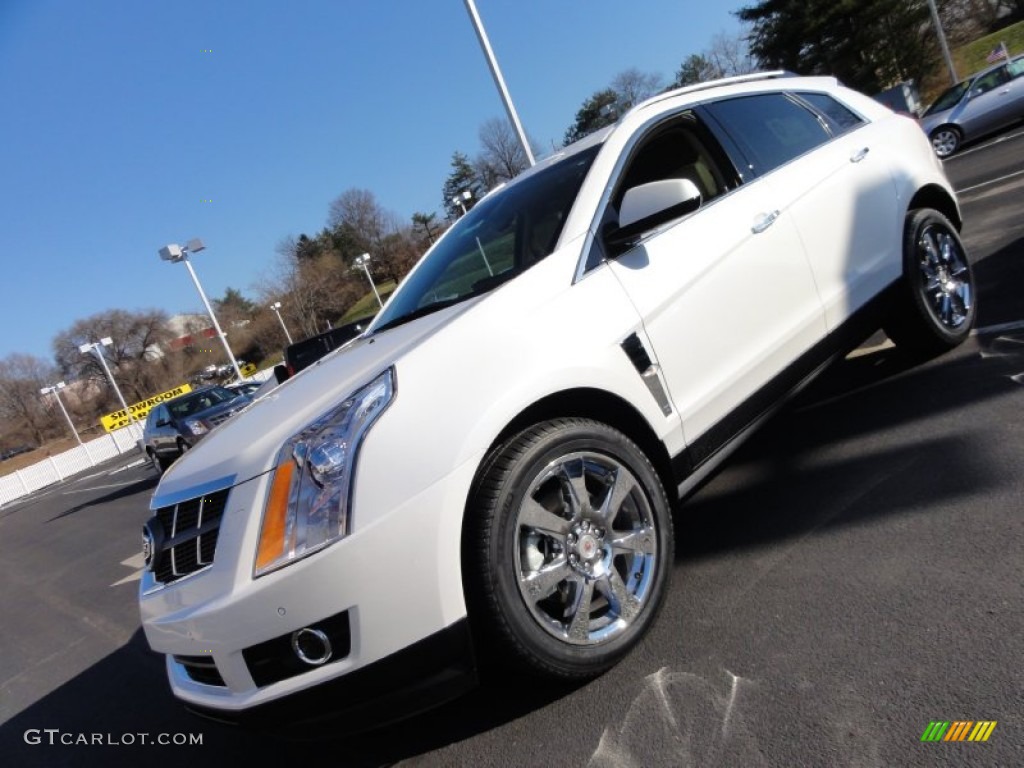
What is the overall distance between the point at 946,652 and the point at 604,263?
64.9 inches

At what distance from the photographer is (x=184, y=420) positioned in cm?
1245

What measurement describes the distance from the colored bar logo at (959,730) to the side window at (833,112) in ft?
10.3

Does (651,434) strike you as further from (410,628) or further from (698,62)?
(698,62)

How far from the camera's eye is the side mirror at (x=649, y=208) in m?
2.60

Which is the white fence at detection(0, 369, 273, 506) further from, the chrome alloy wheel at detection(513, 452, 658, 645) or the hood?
the chrome alloy wheel at detection(513, 452, 658, 645)

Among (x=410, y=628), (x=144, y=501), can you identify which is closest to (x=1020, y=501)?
(x=410, y=628)

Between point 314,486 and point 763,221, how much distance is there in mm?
2299

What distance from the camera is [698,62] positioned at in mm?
72188

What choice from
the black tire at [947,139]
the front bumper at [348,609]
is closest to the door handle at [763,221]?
the front bumper at [348,609]

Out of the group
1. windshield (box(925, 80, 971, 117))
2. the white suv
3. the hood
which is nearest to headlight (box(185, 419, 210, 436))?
the white suv

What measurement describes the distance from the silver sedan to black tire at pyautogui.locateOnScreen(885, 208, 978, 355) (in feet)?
47.9

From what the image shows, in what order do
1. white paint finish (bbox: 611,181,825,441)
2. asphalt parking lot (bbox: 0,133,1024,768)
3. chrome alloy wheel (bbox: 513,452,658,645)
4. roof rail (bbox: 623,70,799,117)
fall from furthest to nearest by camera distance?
roof rail (bbox: 623,70,799,117) < white paint finish (bbox: 611,181,825,441) < chrome alloy wheel (bbox: 513,452,658,645) < asphalt parking lot (bbox: 0,133,1024,768)

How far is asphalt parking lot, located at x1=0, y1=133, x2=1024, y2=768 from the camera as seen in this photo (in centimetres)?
188

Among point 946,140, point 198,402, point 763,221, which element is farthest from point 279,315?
point 763,221
